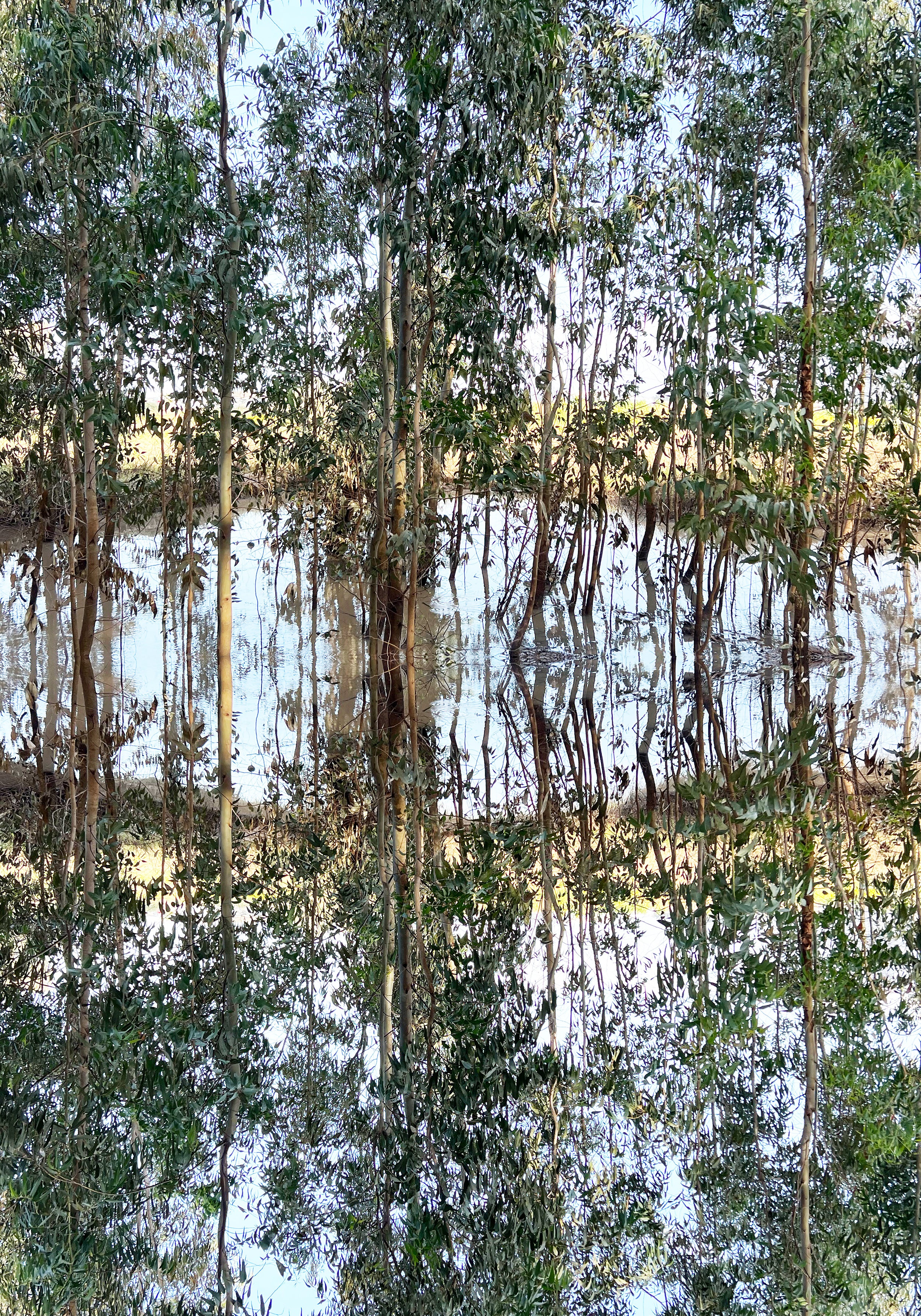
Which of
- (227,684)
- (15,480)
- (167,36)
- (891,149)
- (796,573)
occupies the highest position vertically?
(167,36)

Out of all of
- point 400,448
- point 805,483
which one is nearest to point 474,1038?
point 400,448

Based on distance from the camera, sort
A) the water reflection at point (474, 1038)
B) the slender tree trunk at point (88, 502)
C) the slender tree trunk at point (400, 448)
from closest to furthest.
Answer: the water reflection at point (474, 1038) → the slender tree trunk at point (88, 502) → the slender tree trunk at point (400, 448)

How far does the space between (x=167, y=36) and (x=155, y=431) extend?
454 cm

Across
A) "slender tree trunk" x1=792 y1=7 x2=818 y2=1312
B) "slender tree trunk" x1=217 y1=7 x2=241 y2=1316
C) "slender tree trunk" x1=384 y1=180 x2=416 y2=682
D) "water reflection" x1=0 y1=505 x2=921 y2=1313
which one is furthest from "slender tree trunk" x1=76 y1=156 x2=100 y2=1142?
"slender tree trunk" x1=792 y1=7 x2=818 y2=1312

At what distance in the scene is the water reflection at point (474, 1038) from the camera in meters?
2.45

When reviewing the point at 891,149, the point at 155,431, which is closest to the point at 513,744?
the point at 155,431

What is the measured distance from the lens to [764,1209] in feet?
8.50

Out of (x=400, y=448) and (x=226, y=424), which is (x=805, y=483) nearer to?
(x=400, y=448)

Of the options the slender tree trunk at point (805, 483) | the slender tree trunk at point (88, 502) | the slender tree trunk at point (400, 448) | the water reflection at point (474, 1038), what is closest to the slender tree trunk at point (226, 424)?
the water reflection at point (474, 1038)

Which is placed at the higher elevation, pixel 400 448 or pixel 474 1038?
pixel 400 448

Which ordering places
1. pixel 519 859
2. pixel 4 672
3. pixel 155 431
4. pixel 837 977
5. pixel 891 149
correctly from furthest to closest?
pixel 4 672 → pixel 155 431 → pixel 891 149 → pixel 519 859 → pixel 837 977

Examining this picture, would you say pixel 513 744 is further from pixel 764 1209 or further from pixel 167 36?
pixel 167 36

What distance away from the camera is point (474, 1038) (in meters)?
3.31

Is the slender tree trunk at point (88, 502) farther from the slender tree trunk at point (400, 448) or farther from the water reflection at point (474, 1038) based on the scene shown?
the slender tree trunk at point (400, 448)
